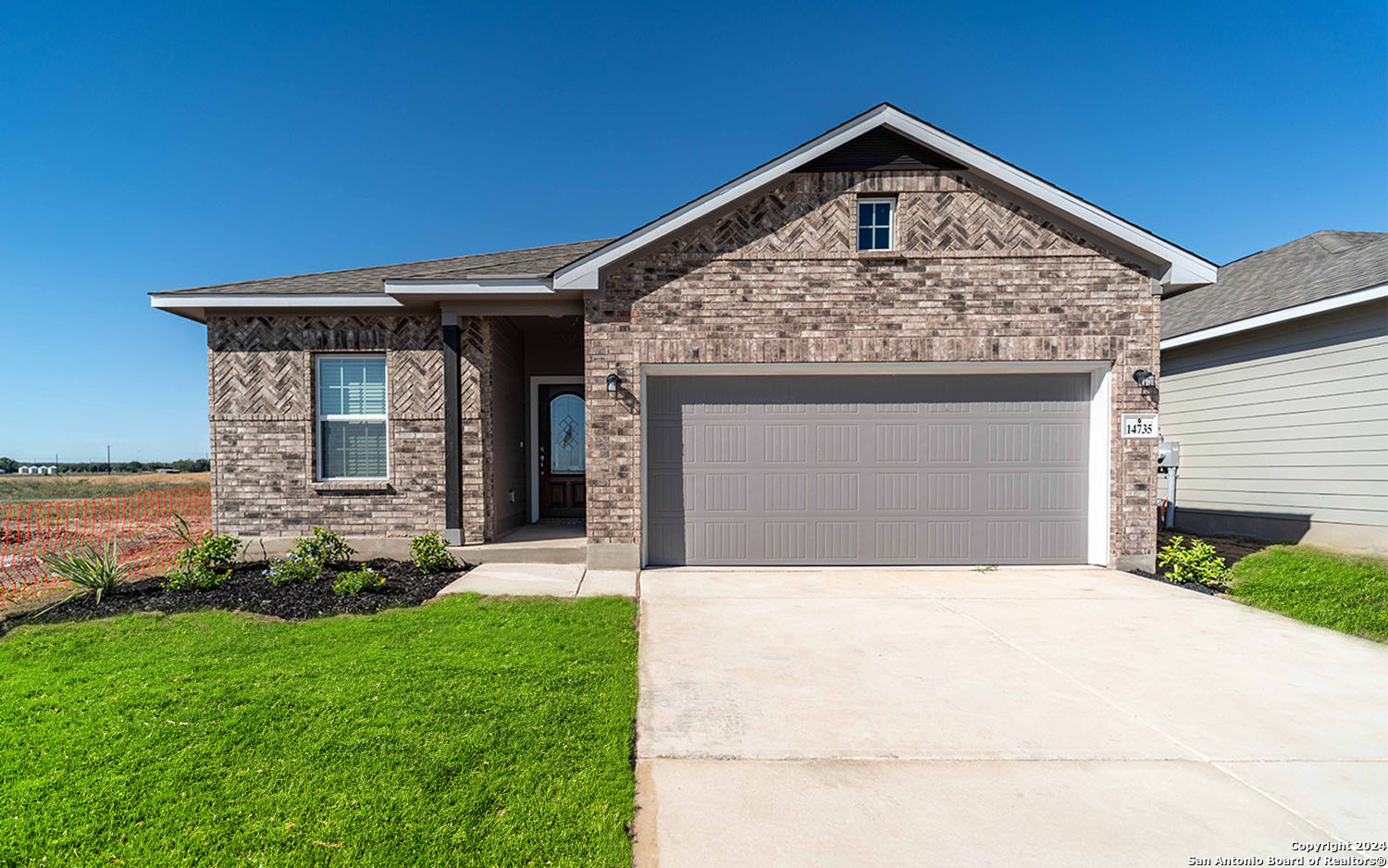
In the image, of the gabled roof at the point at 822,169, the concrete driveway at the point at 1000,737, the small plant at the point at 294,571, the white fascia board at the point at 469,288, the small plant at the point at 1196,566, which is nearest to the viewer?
the concrete driveway at the point at 1000,737

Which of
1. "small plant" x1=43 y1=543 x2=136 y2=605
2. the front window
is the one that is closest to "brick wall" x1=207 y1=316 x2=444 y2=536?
the front window

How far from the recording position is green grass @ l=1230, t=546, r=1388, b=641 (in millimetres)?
5555

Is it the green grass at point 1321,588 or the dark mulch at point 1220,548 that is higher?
the green grass at point 1321,588

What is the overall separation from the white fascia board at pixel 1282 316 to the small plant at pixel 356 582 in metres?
12.1

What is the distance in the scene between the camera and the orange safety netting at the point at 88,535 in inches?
292

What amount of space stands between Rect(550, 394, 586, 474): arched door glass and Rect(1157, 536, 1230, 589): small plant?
8.26 meters

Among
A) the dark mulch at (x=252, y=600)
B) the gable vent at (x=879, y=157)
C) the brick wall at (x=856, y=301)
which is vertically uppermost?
the gable vent at (x=879, y=157)

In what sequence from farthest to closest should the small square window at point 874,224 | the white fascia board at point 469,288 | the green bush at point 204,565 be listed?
the small square window at point 874,224, the white fascia board at point 469,288, the green bush at point 204,565

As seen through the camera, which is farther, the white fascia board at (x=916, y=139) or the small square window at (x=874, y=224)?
the small square window at (x=874, y=224)

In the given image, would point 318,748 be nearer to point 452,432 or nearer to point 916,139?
point 452,432

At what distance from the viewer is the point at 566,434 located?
34.4ft

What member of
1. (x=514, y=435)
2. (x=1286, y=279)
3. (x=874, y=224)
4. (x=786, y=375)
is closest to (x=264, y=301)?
(x=514, y=435)

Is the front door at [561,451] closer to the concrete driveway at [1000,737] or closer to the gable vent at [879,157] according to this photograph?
the concrete driveway at [1000,737]

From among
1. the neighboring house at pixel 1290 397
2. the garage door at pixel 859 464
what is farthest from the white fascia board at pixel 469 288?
the neighboring house at pixel 1290 397
